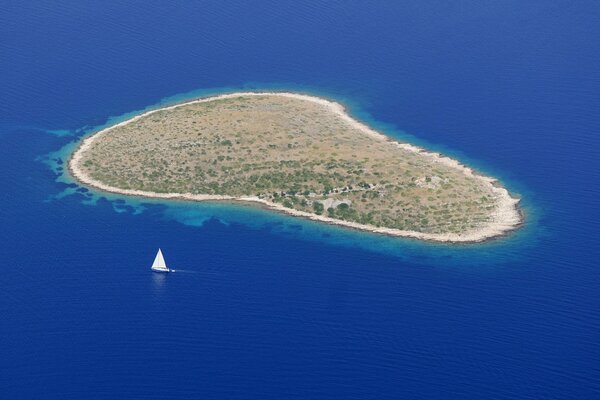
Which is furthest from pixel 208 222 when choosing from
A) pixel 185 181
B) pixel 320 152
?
pixel 320 152

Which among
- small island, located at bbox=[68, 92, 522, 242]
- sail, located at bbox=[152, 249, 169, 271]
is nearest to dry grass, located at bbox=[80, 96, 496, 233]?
small island, located at bbox=[68, 92, 522, 242]

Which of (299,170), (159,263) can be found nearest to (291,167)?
(299,170)

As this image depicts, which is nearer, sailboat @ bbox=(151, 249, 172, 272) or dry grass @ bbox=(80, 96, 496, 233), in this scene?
sailboat @ bbox=(151, 249, 172, 272)

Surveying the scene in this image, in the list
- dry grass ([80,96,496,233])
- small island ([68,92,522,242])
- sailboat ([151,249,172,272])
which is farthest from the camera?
dry grass ([80,96,496,233])

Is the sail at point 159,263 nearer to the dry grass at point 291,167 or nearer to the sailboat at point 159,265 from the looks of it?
the sailboat at point 159,265

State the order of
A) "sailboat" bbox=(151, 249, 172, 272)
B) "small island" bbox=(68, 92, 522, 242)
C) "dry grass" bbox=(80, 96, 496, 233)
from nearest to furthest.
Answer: "sailboat" bbox=(151, 249, 172, 272) → "small island" bbox=(68, 92, 522, 242) → "dry grass" bbox=(80, 96, 496, 233)

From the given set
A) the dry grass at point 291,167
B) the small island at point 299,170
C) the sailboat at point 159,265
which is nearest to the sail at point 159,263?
the sailboat at point 159,265

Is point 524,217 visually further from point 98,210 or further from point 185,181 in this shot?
point 98,210

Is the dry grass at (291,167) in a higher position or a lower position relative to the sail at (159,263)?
higher

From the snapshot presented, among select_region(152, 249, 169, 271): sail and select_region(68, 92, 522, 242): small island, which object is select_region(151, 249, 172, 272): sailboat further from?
select_region(68, 92, 522, 242): small island

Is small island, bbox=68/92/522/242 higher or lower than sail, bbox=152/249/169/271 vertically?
higher

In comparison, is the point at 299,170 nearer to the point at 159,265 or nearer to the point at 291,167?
the point at 291,167
